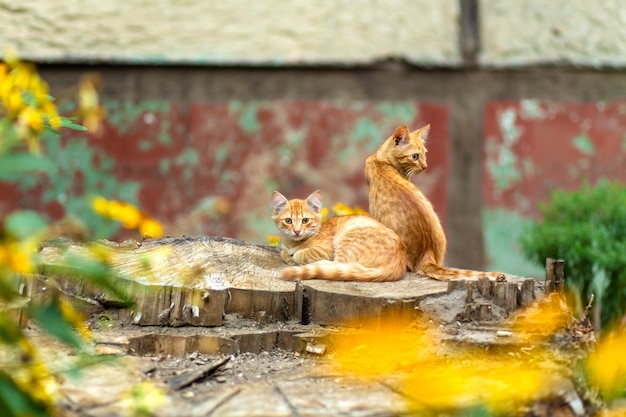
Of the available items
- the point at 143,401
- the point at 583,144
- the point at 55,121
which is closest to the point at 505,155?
the point at 583,144

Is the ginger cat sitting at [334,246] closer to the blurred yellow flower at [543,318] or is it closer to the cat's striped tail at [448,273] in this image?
the cat's striped tail at [448,273]

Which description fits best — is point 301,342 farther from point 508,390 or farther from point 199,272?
point 508,390

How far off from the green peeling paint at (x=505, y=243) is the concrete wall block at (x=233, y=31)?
2.96 ft

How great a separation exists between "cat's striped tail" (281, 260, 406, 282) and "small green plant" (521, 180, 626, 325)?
1.61 metres

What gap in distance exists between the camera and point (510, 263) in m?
5.61

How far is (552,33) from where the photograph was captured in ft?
18.4

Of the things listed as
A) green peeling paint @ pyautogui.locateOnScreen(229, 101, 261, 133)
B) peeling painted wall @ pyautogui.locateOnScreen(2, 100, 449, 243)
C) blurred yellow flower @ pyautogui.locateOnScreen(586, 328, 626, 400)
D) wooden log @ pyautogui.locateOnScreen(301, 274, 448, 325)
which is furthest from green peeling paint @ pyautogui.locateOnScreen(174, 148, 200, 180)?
blurred yellow flower @ pyautogui.locateOnScreen(586, 328, 626, 400)

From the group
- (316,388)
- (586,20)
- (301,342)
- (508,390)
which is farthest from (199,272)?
(586,20)

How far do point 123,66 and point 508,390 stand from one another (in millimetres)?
3241

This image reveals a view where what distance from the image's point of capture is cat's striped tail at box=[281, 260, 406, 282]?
346 cm

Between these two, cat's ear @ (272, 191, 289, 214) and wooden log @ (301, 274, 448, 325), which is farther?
cat's ear @ (272, 191, 289, 214)

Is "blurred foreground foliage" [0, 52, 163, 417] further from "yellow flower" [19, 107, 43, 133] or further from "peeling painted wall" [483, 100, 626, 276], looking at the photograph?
"peeling painted wall" [483, 100, 626, 276]

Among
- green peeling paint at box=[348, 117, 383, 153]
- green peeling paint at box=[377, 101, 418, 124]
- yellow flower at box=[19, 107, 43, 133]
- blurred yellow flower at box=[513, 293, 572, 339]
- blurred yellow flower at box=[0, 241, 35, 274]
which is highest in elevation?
green peeling paint at box=[377, 101, 418, 124]

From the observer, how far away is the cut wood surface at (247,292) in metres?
3.22
